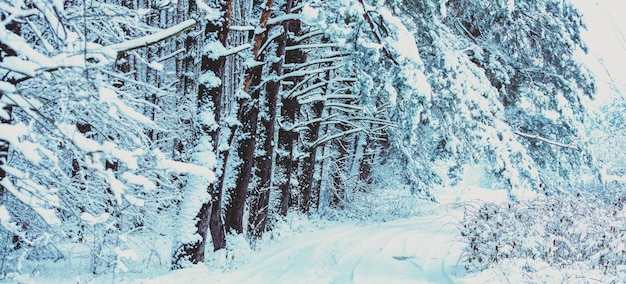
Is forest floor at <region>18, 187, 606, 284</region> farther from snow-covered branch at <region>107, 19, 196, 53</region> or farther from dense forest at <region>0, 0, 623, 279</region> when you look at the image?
snow-covered branch at <region>107, 19, 196, 53</region>

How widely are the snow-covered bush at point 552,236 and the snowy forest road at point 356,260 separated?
575mm

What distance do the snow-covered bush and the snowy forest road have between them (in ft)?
1.89

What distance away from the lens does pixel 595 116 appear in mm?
11586

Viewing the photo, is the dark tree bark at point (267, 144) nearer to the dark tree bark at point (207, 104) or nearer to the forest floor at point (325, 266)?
the forest floor at point (325, 266)

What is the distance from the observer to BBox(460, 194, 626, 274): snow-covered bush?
5.79 meters

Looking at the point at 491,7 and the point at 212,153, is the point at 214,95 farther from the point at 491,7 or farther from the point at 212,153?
the point at 491,7

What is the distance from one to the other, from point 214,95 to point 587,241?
18.8 ft

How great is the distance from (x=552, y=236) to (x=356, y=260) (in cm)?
335

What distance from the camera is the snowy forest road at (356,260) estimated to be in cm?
690

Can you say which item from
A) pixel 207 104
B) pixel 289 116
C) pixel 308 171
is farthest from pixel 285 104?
pixel 207 104

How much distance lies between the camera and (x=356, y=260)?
8172 mm

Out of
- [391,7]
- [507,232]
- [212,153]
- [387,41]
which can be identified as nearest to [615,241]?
[507,232]

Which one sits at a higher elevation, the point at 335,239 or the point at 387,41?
the point at 387,41

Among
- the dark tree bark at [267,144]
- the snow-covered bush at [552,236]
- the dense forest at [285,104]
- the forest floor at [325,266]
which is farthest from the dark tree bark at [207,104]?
the snow-covered bush at [552,236]
